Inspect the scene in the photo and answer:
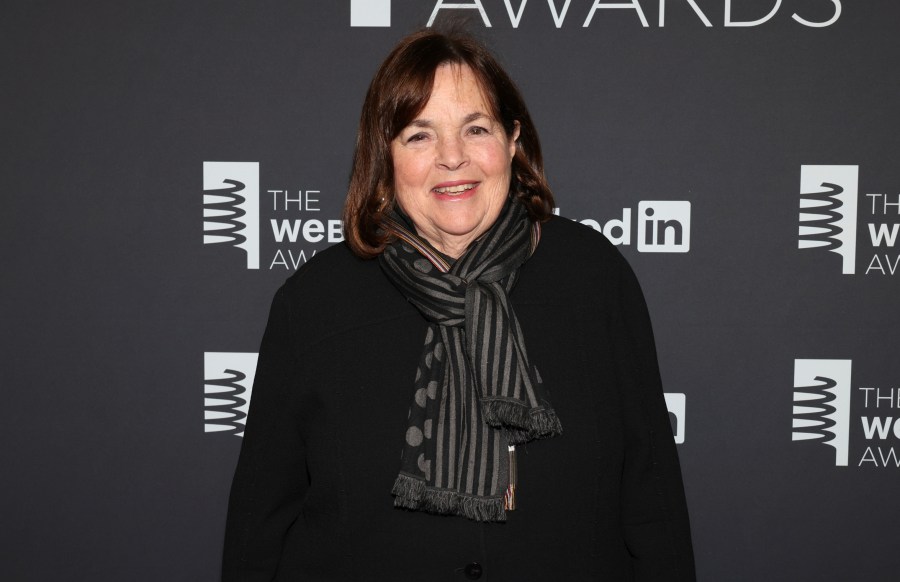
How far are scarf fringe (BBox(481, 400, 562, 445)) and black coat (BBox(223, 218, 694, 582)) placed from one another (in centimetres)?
5

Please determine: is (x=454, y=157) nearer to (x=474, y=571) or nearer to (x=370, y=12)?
(x=474, y=571)

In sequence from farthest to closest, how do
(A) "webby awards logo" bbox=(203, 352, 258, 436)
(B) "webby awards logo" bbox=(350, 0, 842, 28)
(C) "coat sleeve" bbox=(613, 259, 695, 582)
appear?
(A) "webby awards logo" bbox=(203, 352, 258, 436), (B) "webby awards logo" bbox=(350, 0, 842, 28), (C) "coat sleeve" bbox=(613, 259, 695, 582)

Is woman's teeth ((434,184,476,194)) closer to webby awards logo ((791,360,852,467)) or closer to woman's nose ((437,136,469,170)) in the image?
woman's nose ((437,136,469,170))

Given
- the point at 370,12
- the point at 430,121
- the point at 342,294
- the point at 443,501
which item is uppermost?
the point at 370,12

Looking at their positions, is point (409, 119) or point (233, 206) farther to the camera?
point (233, 206)

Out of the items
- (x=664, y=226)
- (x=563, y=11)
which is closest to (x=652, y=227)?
(x=664, y=226)

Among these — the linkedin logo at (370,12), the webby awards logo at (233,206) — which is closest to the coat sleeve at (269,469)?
the webby awards logo at (233,206)

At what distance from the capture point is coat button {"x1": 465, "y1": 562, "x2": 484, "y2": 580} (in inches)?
57.1

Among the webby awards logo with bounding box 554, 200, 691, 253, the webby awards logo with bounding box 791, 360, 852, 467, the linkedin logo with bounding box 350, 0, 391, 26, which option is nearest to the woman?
the webby awards logo with bounding box 554, 200, 691, 253

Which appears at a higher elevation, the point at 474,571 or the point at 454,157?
the point at 454,157

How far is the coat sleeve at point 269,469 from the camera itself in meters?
1.59

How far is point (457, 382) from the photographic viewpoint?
152 cm

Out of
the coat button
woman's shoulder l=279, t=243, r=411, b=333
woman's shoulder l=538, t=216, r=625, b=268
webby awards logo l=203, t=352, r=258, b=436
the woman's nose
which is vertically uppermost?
the woman's nose

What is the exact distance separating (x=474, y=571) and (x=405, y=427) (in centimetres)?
26
